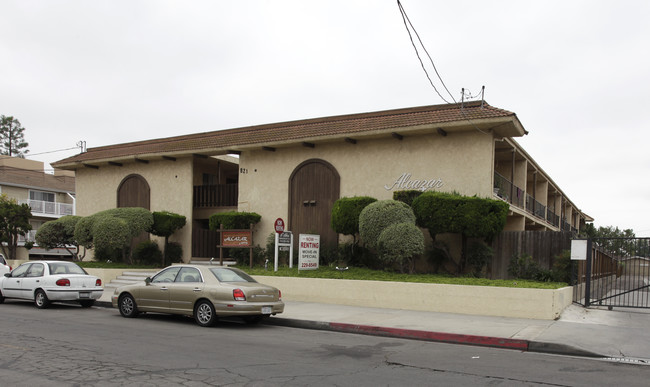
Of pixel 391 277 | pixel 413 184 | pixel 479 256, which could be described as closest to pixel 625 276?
pixel 479 256

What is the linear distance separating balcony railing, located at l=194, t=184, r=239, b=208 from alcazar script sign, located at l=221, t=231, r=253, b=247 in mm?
3871

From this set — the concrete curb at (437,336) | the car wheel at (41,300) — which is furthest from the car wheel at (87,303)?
the concrete curb at (437,336)

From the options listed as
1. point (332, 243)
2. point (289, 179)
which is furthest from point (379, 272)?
point (289, 179)

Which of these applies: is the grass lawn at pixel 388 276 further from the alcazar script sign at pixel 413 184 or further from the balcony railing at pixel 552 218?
the balcony railing at pixel 552 218

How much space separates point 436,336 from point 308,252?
27.6 ft

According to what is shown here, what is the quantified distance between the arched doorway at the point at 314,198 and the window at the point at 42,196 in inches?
1244

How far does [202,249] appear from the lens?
24719mm

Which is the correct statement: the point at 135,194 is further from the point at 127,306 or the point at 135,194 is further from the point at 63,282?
the point at 127,306

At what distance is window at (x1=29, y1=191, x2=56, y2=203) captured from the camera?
4391cm

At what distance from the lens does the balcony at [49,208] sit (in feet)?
139

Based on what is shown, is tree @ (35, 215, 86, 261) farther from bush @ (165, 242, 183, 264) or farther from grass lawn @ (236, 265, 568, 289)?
grass lawn @ (236, 265, 568, 289)

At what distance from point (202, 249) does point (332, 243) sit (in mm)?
7329

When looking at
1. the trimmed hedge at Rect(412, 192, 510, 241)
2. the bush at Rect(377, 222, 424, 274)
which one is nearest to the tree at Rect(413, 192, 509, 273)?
the trimmed hedge at Rect(412, 192, 510, 241)

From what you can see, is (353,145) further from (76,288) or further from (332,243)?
(76,288)
